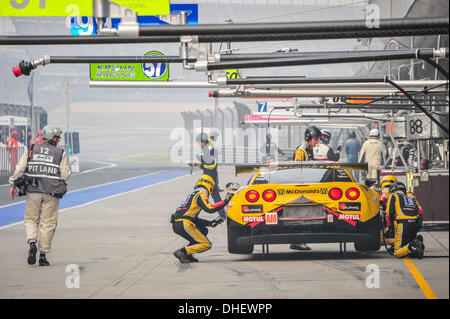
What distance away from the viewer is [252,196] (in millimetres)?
10508

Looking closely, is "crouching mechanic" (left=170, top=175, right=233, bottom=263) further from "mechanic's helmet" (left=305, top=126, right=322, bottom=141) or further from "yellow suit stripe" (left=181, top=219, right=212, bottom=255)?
"mechanic's helmet" (left=305, top=126, right=322, bottom=141)

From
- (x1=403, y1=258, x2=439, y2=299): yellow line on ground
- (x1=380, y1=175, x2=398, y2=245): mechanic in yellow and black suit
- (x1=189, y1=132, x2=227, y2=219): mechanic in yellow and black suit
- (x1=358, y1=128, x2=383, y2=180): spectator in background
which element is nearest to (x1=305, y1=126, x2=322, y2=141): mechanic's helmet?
(x1=380, y1=175, x2=398, y2=245): mechanic in yellow and black suit

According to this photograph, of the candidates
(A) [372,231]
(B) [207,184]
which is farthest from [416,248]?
(B) [207,184]

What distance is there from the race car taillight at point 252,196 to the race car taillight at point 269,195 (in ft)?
0.28

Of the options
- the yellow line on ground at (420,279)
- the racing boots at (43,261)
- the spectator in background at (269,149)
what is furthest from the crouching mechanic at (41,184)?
the spectator in background at (269,149)

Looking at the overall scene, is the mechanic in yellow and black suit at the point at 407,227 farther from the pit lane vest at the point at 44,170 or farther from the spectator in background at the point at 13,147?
the spectator in background at the point at 13,147

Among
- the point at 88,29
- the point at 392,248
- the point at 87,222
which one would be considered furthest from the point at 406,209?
the point at 87,222

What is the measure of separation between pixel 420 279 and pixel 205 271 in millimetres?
2455

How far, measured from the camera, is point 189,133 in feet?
176

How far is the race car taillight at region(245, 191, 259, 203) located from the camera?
10484 millimetres

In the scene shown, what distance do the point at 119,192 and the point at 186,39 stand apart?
66.0ft

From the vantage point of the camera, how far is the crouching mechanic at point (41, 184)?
37.1 ft

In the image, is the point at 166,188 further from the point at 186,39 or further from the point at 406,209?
the point at 186,39

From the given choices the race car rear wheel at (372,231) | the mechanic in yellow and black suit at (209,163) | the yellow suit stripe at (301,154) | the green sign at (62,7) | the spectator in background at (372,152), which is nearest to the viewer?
the race car rear wheel at (372,231)
